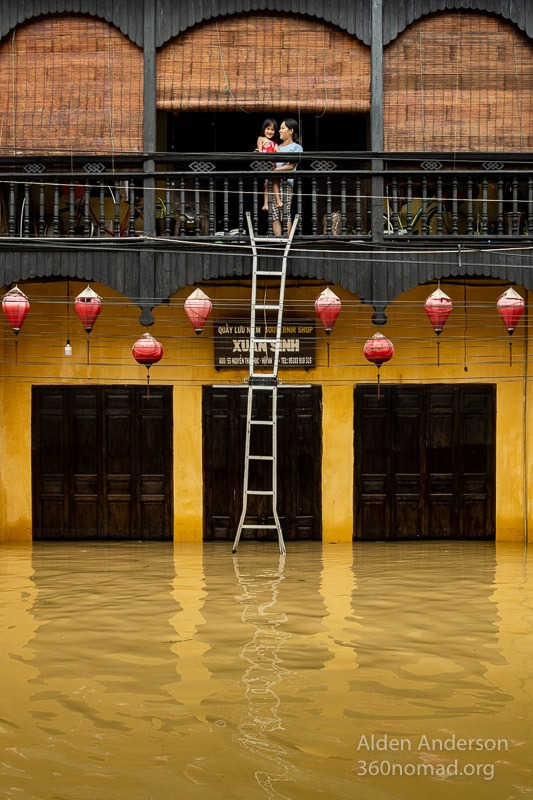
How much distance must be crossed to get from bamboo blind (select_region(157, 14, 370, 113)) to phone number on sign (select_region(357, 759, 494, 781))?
367 inches

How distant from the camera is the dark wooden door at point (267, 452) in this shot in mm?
13781

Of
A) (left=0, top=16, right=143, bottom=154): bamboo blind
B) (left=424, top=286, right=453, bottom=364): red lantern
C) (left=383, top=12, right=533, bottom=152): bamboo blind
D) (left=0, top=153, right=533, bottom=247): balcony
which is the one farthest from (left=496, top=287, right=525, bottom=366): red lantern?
(left=0, top=16, right=143, bottom=154): bamboo blind

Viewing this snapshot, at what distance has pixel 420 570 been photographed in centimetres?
1100

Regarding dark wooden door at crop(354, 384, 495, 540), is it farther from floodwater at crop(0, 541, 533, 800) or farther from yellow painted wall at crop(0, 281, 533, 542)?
floodwater at crop(0, 541, 533, 800)

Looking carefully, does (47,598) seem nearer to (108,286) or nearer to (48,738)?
(48,738)

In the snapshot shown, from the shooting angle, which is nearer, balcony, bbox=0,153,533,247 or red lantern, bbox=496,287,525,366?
red lantern, bbox=496,287,525,366

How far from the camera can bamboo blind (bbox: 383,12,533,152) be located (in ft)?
41.8

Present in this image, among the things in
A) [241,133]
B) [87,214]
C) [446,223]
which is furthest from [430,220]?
[87,214]

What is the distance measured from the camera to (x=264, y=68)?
1283 cm

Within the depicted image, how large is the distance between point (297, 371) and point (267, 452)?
1130 millimetres

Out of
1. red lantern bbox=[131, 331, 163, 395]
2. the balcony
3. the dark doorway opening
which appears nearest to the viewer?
red lantern bbox=[131, 331, 163, 395]

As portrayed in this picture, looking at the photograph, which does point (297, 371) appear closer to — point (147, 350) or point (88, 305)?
point (147, 350)

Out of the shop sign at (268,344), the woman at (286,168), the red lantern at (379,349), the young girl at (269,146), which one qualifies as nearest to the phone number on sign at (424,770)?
the red lantern at (379,349)

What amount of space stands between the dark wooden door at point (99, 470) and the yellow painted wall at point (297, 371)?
0.56ft
